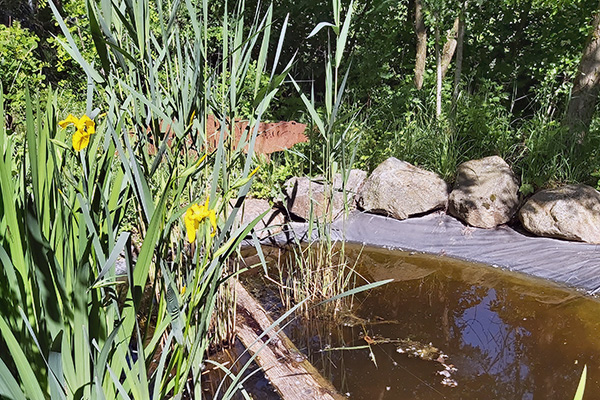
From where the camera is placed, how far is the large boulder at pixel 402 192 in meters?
4.09

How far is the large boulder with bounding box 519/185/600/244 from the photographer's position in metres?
3.54

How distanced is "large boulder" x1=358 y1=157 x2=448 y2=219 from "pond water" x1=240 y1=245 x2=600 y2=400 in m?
0.73

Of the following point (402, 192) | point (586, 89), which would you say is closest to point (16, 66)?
point (402, 192)

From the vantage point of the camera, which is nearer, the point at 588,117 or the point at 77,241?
the point at 77,241

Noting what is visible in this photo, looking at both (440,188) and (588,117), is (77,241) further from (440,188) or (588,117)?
(588,117)

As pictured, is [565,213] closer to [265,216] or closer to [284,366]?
[265,216]

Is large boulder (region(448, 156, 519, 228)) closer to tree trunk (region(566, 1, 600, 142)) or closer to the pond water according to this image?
the pond water

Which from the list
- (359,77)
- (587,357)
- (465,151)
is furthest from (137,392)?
(359,77)

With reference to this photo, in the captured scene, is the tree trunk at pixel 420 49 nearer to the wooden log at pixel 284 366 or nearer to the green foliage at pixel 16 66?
the green foliage at pixel 16 66

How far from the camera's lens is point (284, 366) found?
79.0 inches

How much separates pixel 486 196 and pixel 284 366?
97.2 inches

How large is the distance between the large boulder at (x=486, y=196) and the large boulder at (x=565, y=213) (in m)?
0.14

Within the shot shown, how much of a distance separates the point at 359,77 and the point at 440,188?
2.68 m

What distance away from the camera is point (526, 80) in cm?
609
